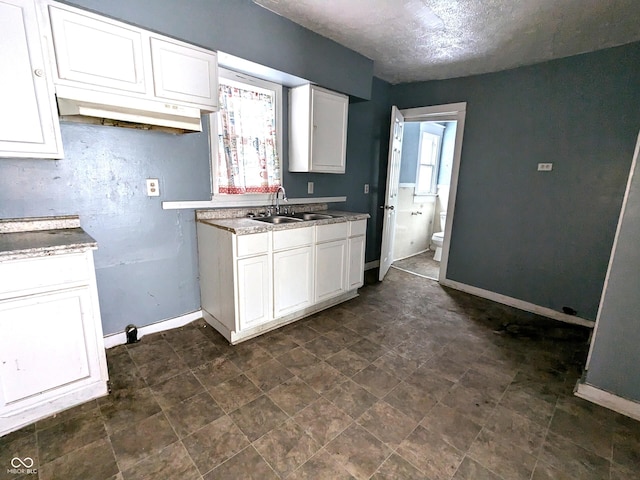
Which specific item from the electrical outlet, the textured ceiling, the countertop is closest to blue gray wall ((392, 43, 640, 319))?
the textured ceiling

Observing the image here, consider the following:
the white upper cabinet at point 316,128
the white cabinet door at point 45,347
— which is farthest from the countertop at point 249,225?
the white cabinet door at point 45,347

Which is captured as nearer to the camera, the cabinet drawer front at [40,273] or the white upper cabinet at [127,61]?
the cabinet drawer front at [40,273]

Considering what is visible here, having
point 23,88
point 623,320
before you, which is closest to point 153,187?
point 23,88

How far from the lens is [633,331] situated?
1.72 meters

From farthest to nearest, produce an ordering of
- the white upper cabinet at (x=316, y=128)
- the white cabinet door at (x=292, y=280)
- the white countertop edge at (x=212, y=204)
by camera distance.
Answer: the white upper cabinet at (x=316, y=128) → the white cabinet door at (x=292, y=280) → the white countertop edge at (x=212, y=204)

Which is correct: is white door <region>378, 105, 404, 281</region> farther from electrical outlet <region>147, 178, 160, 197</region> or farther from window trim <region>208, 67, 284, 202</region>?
electrical outlet <region>147, 178, 160, 197</region>

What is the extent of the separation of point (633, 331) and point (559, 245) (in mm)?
1466

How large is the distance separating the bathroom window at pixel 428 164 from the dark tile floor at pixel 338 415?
3179 mm

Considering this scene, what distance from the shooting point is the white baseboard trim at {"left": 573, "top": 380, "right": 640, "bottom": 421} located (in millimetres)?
1725

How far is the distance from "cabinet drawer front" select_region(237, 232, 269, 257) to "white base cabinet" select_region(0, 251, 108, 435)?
875 millimetres

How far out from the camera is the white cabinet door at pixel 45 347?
4.66 feet

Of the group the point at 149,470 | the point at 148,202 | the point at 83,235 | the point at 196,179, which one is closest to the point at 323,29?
the point at 196,179

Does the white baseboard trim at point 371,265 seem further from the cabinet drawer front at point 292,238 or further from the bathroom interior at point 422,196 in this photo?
the cabinet drawer front at point 292,238

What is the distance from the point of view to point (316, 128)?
287 cm
